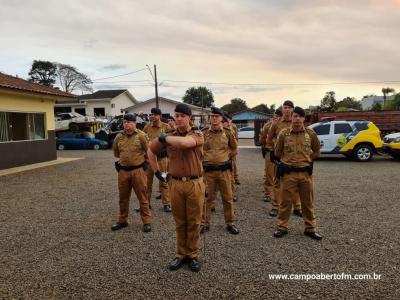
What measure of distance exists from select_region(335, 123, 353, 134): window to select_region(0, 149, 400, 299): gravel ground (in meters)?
6.18

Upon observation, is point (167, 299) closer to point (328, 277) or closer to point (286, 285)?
point (286, 285)

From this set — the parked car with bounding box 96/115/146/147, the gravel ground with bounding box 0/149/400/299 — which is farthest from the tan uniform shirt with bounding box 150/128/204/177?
the parked car with bounding box 96/115/146/147

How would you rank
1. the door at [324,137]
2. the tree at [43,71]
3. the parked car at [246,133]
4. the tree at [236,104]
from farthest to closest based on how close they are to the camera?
1. the tree at [236,104]
2. the tree at [43,71]
3. the parked car at [246,133]
4. the door at [324,137]

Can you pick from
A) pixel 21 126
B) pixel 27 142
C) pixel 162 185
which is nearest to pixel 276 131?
pixel 162 185

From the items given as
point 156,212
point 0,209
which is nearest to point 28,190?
point 0,209

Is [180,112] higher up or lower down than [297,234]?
higher up

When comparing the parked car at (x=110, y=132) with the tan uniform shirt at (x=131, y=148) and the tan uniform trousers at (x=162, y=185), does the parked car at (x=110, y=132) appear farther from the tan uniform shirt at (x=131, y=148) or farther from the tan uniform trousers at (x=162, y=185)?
the tan uniform shirt at (x=131, y=148)

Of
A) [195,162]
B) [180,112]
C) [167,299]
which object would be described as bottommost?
[167,299]

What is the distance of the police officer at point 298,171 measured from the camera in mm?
4746

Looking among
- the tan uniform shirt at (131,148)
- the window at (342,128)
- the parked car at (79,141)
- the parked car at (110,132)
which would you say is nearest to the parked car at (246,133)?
the parked car at (110,132)

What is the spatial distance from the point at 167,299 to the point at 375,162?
11.8 m

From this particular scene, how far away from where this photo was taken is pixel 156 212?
629 centimetres

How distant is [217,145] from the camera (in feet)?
17.7

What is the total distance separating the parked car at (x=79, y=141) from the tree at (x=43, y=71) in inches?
1838
